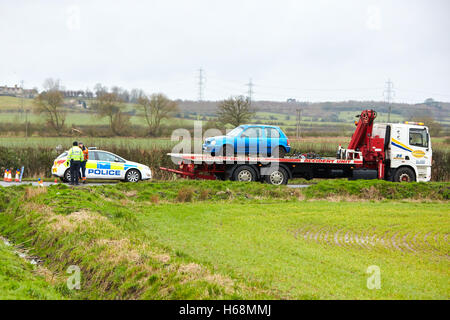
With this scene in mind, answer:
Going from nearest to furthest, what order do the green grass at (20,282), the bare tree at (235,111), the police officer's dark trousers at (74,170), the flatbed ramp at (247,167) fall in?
the green grass at (20,282) < the flatbed ramp at (247,167) < the police officer's dark trousers at (74,170) < the bare tree at (235,111)

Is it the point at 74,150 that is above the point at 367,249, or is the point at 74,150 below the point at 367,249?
above

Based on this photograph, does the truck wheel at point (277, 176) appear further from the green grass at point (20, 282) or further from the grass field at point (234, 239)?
the green grass at point (20, 282)

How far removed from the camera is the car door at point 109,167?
24.9 m

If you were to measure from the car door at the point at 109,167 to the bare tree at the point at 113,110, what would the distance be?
101 ft

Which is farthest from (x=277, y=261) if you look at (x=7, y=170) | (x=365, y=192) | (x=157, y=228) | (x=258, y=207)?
(x=7, y=170)

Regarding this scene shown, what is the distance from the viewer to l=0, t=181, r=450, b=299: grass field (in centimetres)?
804

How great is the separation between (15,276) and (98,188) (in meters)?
9.57

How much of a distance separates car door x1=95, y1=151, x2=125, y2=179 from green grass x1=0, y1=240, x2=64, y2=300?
14276 mm

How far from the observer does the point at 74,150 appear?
22.6 meters

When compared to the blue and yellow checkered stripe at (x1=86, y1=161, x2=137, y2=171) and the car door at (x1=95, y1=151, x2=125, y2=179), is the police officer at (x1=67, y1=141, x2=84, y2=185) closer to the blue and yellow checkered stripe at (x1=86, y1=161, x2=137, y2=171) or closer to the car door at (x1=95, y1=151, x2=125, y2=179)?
the blue and yellow checkered stripe at (x1=86, y1=161, x2=137, y2=171)

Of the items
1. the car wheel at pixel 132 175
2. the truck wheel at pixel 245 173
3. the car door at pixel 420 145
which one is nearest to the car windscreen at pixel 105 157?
the car wheel at pixel 132 175

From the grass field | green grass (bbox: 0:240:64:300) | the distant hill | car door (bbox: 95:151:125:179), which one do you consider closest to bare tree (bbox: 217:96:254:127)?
car door (bbox: 95:151:125:179)

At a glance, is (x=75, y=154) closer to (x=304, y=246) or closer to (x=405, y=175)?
(x=304, y=246)
